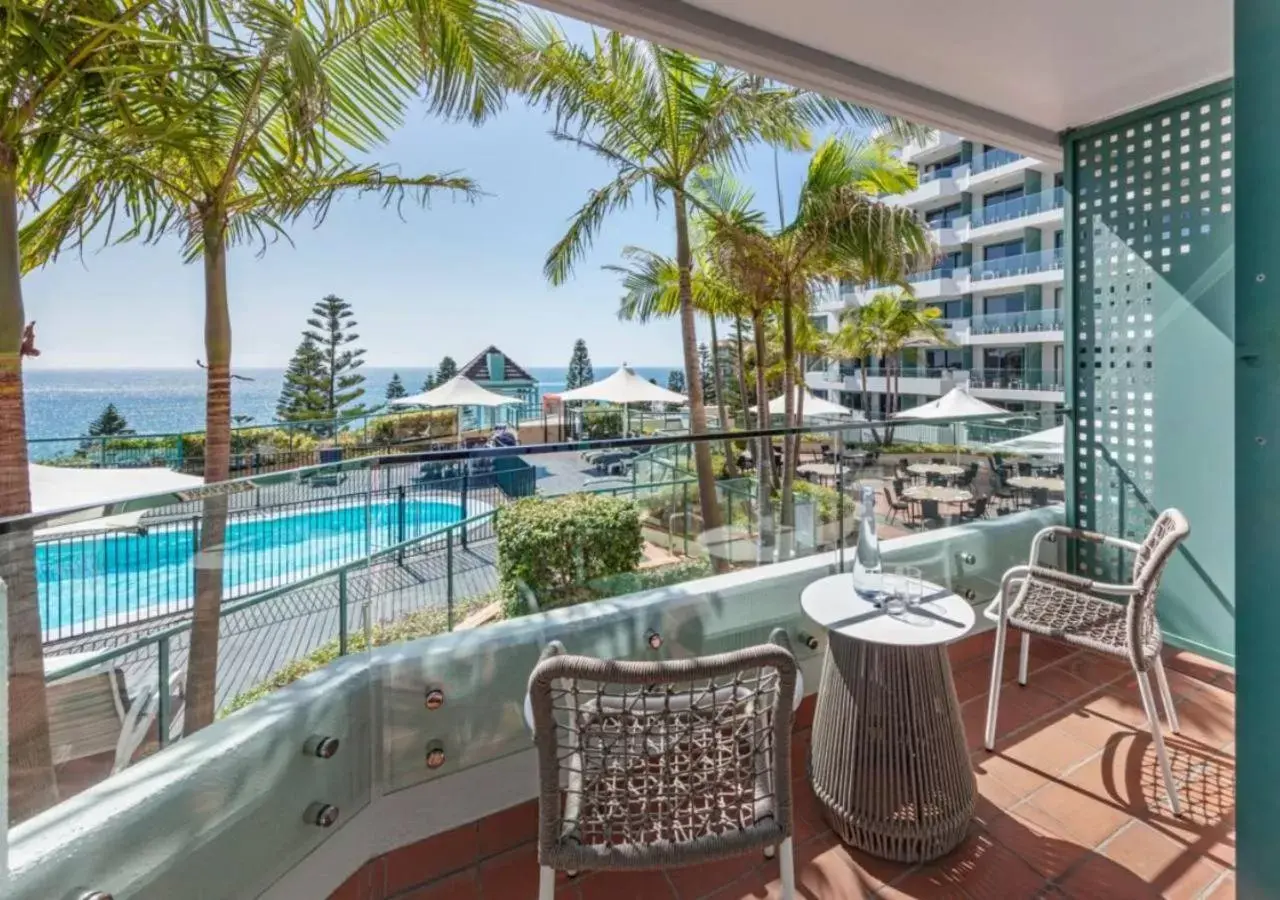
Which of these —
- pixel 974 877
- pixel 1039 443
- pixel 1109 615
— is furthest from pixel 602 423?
pixel 974 877

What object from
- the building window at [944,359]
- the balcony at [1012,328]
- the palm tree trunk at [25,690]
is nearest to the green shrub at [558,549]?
the palm tree trunk at [25,690]

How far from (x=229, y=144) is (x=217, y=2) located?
3.79 feet

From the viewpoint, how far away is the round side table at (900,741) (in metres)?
1.82

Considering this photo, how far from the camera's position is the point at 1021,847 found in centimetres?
190

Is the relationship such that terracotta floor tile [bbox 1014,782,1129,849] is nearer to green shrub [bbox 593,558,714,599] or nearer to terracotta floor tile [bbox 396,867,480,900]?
green shrub [bbox 593,558,714,599]

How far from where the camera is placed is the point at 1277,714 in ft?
2.96

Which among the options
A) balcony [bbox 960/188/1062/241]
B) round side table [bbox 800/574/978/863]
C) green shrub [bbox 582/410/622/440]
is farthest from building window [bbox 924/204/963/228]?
round side table [bbox 800/574/978/863]

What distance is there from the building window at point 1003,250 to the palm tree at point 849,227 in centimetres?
2002

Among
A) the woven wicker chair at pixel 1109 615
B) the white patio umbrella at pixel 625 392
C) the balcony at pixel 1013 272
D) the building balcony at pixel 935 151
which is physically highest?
the building balcony at pixel 935 151

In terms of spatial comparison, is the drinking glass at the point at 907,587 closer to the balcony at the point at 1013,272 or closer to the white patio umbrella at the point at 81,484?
the white patio umbrella at the point at 81,484

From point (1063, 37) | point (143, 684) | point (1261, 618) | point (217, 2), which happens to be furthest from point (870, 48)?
point (143, 684)

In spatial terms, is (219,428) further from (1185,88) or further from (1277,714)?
(1185,88)

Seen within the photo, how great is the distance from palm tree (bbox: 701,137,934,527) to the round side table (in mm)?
5917

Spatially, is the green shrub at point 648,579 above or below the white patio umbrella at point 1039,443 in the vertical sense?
below
